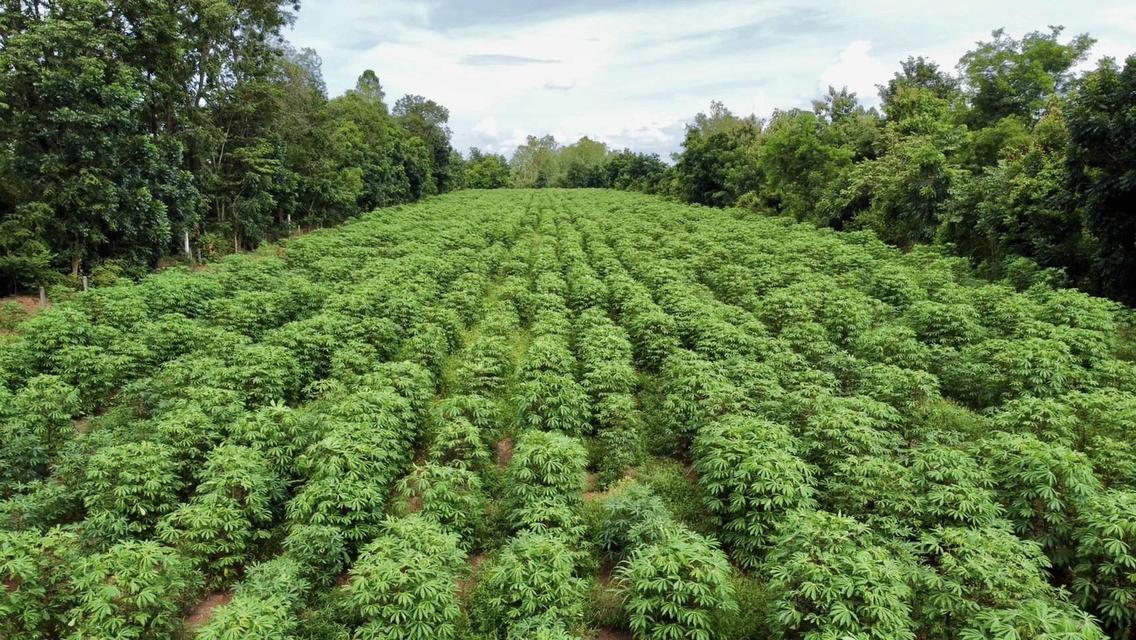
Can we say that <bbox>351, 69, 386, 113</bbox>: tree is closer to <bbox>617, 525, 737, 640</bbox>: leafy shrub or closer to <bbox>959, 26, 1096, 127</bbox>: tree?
<bbox>959, 26, 1096, 127</bbox>: tree

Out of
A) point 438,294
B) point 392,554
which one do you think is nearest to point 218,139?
point 438,294

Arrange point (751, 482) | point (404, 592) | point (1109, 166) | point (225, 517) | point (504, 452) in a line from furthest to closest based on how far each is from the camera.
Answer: point (1109, 166) → point (504, 452) → point (751, 482) → point (225, 517) → point (404, 592)

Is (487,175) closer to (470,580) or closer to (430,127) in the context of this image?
(430,127)

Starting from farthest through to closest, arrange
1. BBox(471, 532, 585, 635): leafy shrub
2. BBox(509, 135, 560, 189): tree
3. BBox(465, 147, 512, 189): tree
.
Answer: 1. BBox(509, 135, 560, 189): tree
2. BBox(465, 147, 512, 189): tree
3. BBox(471, 532, 585, 635): leafy shrub

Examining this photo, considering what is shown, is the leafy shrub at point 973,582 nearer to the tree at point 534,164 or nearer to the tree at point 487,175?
the tree at point 487,175

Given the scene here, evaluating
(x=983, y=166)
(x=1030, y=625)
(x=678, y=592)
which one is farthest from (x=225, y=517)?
(x=983, y=166)

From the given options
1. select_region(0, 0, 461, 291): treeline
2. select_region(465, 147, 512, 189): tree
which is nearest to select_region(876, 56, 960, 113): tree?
select_region(0, 0, 461, 291): treeline
